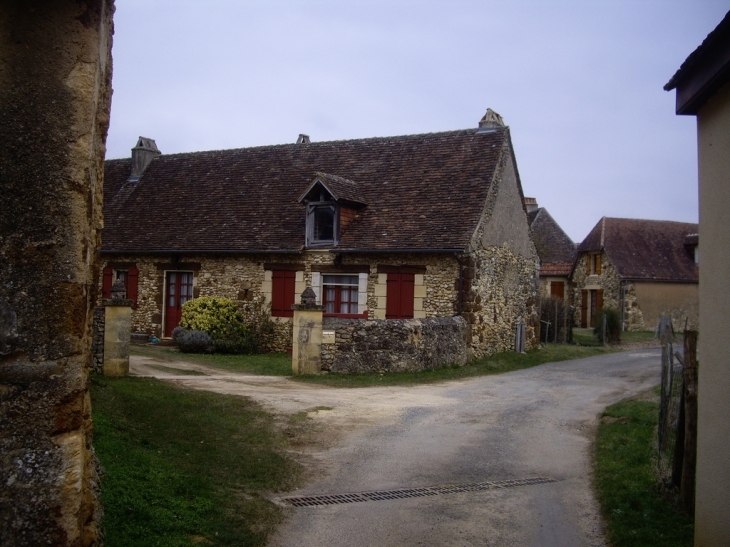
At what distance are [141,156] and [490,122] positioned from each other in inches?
503

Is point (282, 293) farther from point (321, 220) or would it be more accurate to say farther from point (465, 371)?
point (465, 371)

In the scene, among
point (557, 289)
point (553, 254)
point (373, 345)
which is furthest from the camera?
point (553, 254)

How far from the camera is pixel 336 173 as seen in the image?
2175 centimetres

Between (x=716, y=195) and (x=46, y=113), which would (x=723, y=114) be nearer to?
(x=716, y=195)

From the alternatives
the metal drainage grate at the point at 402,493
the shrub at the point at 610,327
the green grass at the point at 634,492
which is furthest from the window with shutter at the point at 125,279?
the metal drainage grate at the point at 402,493

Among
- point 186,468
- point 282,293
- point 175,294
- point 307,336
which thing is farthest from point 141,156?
point 186,468

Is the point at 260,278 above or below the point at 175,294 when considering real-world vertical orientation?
above

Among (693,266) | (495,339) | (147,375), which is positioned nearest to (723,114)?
(147,375)

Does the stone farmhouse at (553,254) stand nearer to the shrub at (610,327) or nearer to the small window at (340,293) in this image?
the shrub at (610,327)

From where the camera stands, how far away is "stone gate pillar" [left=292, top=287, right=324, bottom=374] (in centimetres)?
1470

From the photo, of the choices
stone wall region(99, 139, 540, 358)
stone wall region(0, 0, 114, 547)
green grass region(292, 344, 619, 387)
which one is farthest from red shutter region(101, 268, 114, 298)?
stone wall region(0, 0, 114, 547)

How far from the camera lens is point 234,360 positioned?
17812 mm

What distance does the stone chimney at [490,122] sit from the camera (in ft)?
67.9

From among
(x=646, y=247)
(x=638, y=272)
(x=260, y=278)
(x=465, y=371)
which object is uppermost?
(x=646, y=247)
